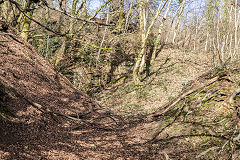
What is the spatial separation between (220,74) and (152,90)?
6.57 metres

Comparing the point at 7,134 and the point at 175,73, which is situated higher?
the point at 175,73

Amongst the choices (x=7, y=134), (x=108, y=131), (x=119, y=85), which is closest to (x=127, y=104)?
(x=119, y=85)

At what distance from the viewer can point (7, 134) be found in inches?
138

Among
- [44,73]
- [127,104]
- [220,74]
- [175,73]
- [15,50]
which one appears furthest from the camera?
[175,73]

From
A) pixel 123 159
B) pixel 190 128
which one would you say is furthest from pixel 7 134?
pixel 190 128

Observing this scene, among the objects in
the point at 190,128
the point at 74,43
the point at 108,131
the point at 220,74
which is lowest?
the point at 108,131

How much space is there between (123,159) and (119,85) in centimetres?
1062

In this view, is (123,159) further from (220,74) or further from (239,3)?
(239,3)

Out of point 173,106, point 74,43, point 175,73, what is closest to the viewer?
point 173,106

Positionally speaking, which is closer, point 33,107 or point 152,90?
point 33,107

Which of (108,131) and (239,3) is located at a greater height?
(239,3)

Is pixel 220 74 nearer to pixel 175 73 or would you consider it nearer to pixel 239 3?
pixel 239 3

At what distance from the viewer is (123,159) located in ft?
15.2

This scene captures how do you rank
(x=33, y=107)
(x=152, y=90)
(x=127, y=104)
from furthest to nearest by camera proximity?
(x=152, y=90) → (x=127, y=104) → (x=33, y=107)
